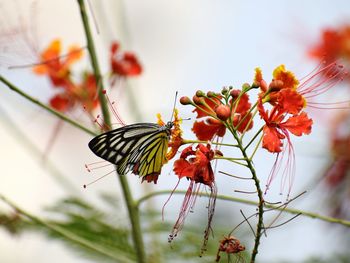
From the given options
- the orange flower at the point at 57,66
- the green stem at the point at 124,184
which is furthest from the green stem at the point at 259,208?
the orange flower at the point at 57,66

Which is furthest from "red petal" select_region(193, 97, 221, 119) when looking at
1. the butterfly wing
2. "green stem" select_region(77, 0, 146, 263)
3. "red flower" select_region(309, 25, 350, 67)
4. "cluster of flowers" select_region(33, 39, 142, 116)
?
"red flower" select_region(309, 25, 350, 67)

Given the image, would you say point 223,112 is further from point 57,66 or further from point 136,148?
point 57,66

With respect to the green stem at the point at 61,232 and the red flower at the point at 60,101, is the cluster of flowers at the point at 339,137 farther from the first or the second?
the red flower at the point at 60,101

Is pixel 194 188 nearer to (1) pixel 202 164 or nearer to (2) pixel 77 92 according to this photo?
(1) pixel 202 164

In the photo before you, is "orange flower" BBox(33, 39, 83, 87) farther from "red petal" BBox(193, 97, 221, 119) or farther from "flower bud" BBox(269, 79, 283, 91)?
"flower bud" BBox(269, 79, 283, 91)

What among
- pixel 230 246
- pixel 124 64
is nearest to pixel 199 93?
pixel 230 246

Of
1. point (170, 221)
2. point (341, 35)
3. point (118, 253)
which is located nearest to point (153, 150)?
point (118, 253)
